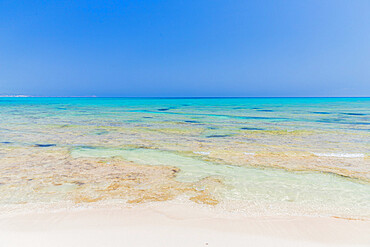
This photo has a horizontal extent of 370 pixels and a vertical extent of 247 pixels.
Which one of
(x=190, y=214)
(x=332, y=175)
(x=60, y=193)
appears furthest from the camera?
(x=332, y=175)

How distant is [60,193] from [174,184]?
257 centimetres

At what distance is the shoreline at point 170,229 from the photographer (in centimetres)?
321

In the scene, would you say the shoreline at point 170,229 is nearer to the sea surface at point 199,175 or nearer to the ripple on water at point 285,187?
the sea surface at point 199,175

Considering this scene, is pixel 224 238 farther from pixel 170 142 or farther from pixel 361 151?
pixel 361 151

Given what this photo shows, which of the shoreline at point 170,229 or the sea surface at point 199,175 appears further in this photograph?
the sea surface at point 199,175

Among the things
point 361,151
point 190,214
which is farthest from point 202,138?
point 190,214

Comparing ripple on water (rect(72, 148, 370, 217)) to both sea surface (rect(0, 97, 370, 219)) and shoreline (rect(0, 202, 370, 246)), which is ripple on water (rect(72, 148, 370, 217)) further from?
shoreline (rect(0, 202, 370, 246))

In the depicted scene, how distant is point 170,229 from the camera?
3.49 metres

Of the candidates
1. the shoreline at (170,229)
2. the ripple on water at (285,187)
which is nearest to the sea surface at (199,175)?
the ripple on water at (285,187)

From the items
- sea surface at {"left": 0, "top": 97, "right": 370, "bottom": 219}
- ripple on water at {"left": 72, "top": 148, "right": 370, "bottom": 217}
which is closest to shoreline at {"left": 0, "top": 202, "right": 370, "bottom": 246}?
sea surface at {"left": 0, "top": 97, "right": 370, "bottom": 219}

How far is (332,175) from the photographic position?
5.95 m

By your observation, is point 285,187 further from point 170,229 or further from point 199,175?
point 170,229

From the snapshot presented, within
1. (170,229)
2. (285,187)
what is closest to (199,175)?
(285,187)

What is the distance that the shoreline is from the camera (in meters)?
3.21
